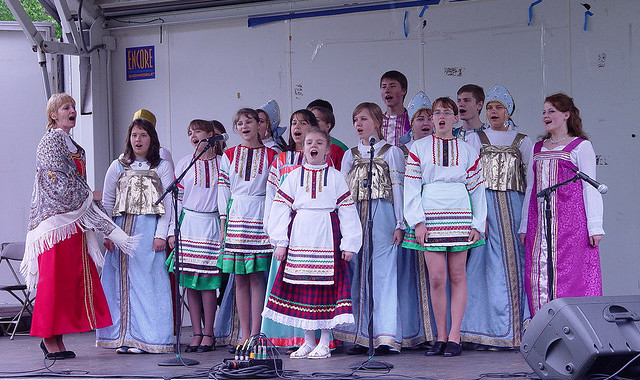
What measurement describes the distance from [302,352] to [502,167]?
1.78m

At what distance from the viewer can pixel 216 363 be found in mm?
5543

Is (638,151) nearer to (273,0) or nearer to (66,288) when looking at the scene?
(273,0)

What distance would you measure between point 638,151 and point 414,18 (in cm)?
202

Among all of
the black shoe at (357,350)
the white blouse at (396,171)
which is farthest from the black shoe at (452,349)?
the white blouse at (396,171)

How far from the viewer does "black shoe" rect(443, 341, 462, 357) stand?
555 cm

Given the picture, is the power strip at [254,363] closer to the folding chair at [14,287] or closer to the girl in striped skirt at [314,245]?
the girl in striped skirt at [314,245]

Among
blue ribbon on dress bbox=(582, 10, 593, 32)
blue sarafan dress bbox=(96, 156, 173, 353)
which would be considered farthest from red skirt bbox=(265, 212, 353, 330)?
blue ribbon on dress bbox=(582, 10, 593, 32)

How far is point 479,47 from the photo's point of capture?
23.1ft

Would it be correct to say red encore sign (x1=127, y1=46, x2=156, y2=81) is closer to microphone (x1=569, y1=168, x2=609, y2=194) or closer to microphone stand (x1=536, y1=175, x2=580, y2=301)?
microphone stand (x1=536, y1=175, x2=580, y2=301)

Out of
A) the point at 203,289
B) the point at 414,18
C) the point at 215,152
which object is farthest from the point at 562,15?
the point at 203,289

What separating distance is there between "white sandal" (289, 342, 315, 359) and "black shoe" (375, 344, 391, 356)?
1.40 feet

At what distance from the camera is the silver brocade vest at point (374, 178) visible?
5840mm

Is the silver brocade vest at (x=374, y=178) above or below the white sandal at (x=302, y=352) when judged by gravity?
above

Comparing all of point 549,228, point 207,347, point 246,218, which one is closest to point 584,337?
point 549,228
